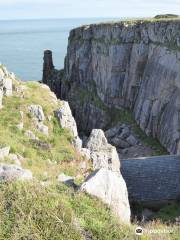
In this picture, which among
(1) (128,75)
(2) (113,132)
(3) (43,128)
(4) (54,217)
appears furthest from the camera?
(1) (128,75)

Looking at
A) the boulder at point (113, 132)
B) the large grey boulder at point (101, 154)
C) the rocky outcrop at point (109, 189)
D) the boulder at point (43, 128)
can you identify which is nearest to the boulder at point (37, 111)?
the boulder at point (43, 128)

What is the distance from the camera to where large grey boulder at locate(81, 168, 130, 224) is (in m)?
14.5

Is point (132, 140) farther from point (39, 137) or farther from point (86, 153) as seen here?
point (39, 137)

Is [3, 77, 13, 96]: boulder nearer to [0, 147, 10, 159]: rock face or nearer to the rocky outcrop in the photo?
[0, 147, 10, 159]: rock face

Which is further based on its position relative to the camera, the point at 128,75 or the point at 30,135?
the point at 128,75

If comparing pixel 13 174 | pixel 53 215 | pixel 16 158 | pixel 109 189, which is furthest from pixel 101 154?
pixel 53 215

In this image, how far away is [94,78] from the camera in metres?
69.4

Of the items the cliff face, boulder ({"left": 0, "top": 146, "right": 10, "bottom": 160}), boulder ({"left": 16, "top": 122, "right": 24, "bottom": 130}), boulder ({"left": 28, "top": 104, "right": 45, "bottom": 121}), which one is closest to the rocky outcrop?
boulder ({"left": 0, "top": 146, "right": 10, "bottom": 160})

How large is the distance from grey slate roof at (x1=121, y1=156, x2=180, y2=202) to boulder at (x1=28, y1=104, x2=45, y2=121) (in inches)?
243

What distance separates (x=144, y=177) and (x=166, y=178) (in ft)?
4.53

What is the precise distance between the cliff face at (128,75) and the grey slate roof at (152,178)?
10850mm

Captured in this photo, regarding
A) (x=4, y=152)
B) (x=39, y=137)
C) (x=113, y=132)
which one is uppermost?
(x=4, y=152)

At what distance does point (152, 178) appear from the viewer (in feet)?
97.5

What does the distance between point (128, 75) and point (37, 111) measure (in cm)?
3161
